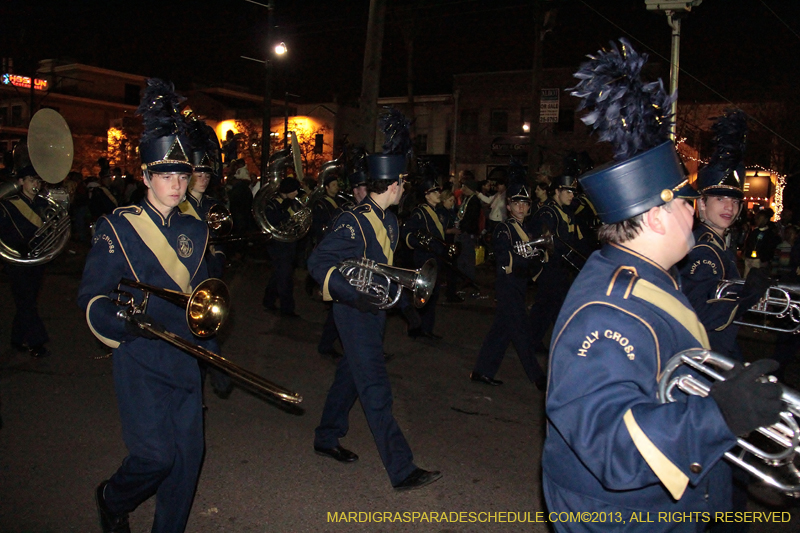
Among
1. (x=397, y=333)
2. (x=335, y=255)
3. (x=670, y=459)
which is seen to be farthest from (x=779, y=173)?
(x=670, y=459)

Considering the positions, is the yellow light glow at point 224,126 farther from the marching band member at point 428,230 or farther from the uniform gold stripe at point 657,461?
the uniform gold stripe at point 657,461

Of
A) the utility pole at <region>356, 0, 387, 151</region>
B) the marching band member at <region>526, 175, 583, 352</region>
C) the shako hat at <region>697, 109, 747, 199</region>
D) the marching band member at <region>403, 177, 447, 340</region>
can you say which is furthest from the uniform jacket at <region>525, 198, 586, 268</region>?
the utility pole at <region>356, 0, 387, 151</region>

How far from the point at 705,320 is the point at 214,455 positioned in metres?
3.76

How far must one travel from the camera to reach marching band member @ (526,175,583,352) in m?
7.81

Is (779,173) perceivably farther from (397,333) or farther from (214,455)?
(214,455)

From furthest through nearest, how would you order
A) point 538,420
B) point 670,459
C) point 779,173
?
point 779,173 < point 538,420 < point 670,459

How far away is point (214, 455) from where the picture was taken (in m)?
4.89

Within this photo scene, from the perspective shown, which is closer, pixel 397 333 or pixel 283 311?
pixel 397 333

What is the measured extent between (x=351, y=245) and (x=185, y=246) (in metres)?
1.37

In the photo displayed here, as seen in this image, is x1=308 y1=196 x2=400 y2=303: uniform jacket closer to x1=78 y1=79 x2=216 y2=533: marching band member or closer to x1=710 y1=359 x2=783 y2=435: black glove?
x1=78 y1=79 x2=216 y2=533: marching band member

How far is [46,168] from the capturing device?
281 inches

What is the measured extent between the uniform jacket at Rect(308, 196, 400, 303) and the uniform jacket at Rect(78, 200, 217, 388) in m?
Result: 1.01

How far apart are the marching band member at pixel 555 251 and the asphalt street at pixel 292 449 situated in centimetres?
69

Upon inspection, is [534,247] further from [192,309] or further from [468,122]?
[468,122]
